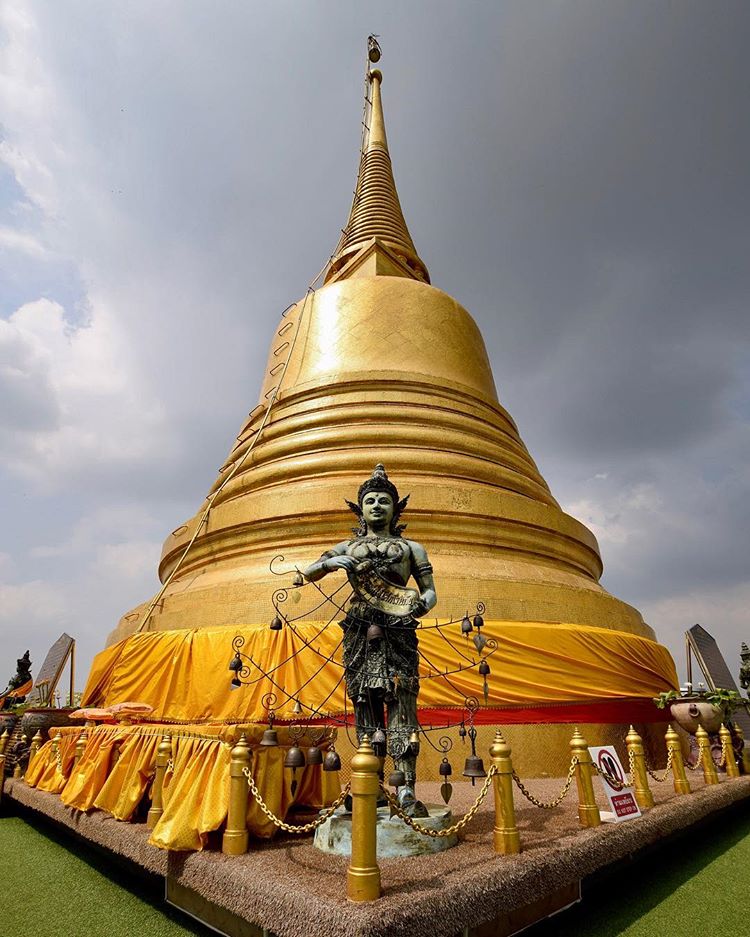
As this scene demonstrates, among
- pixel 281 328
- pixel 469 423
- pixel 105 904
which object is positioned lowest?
pixel 105 904

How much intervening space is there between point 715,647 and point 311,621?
10754mm

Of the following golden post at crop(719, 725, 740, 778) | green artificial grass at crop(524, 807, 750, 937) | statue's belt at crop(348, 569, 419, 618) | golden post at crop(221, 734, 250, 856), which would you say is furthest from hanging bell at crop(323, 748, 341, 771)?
golden post at crop(719, 725, 740, 778)

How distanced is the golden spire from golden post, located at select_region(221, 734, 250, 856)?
46.0ft

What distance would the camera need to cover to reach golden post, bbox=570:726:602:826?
4004mm

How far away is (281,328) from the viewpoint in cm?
1514

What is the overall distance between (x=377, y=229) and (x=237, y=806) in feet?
54.7

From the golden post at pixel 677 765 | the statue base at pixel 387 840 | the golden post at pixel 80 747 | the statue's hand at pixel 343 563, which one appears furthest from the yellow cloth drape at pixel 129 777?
the golden post at pixel 677 765

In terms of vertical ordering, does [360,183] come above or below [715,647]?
above

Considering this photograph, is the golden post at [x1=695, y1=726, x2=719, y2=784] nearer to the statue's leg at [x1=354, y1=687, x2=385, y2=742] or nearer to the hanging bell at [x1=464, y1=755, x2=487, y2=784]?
the hanging bell at [x1=464, y1=755, x2=487, y2=784]

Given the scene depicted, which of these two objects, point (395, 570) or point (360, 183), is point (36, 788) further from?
point (360, 183)

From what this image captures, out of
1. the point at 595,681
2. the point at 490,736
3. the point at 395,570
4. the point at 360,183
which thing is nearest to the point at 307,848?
the point at 395,570

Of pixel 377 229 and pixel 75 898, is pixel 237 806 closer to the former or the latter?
pixel 75 898

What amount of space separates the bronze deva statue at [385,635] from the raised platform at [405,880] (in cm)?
70

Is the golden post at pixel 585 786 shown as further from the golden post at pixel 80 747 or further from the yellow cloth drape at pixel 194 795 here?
the golden post at pixel 80 747
